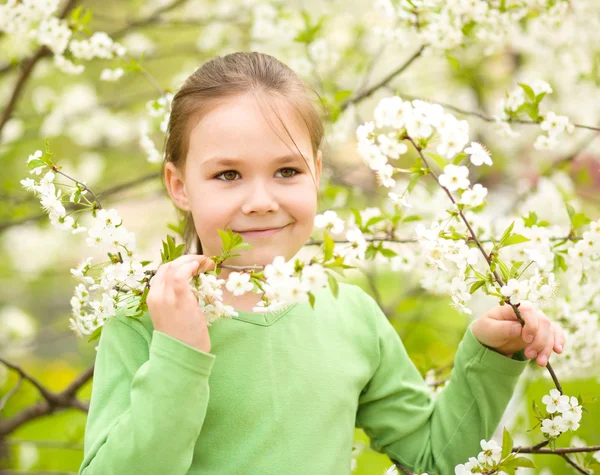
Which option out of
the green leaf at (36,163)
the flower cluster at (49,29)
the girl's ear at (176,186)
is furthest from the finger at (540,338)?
the flower cluster at (49,29)

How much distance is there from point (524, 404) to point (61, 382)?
2.79 metres

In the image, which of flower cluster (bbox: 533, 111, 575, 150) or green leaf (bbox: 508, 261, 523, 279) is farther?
flower cluster (bbox: 533, 111, 575, 150)

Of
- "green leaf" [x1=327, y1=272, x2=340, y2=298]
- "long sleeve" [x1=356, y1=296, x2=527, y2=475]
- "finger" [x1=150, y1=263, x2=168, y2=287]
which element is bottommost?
"long sleeve" [x1=356, y1=296, x2=527, y2=475]

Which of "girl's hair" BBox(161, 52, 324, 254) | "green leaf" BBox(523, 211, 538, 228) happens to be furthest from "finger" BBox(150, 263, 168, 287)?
"green leaf" BBox(523, 211, 538, 228)

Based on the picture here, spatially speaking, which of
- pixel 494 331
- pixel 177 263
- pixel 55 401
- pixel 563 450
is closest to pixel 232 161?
pixel 177 263

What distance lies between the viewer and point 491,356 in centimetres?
157

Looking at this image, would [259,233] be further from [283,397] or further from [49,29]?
[49,29]

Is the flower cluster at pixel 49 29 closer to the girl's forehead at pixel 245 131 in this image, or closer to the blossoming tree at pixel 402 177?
the blossoming tree at pixel 402 177

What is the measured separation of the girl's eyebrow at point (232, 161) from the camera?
56.1 inches

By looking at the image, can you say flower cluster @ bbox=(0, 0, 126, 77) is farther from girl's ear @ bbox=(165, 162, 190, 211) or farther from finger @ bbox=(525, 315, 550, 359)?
finger @ bbox=(525, 315, 550, 359)

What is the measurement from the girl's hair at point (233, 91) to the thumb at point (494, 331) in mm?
516

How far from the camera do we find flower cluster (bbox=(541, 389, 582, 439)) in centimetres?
139

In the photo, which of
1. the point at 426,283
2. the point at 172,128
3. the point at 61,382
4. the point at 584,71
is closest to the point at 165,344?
the point at 172,128

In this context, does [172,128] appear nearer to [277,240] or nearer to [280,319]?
[277,240]
